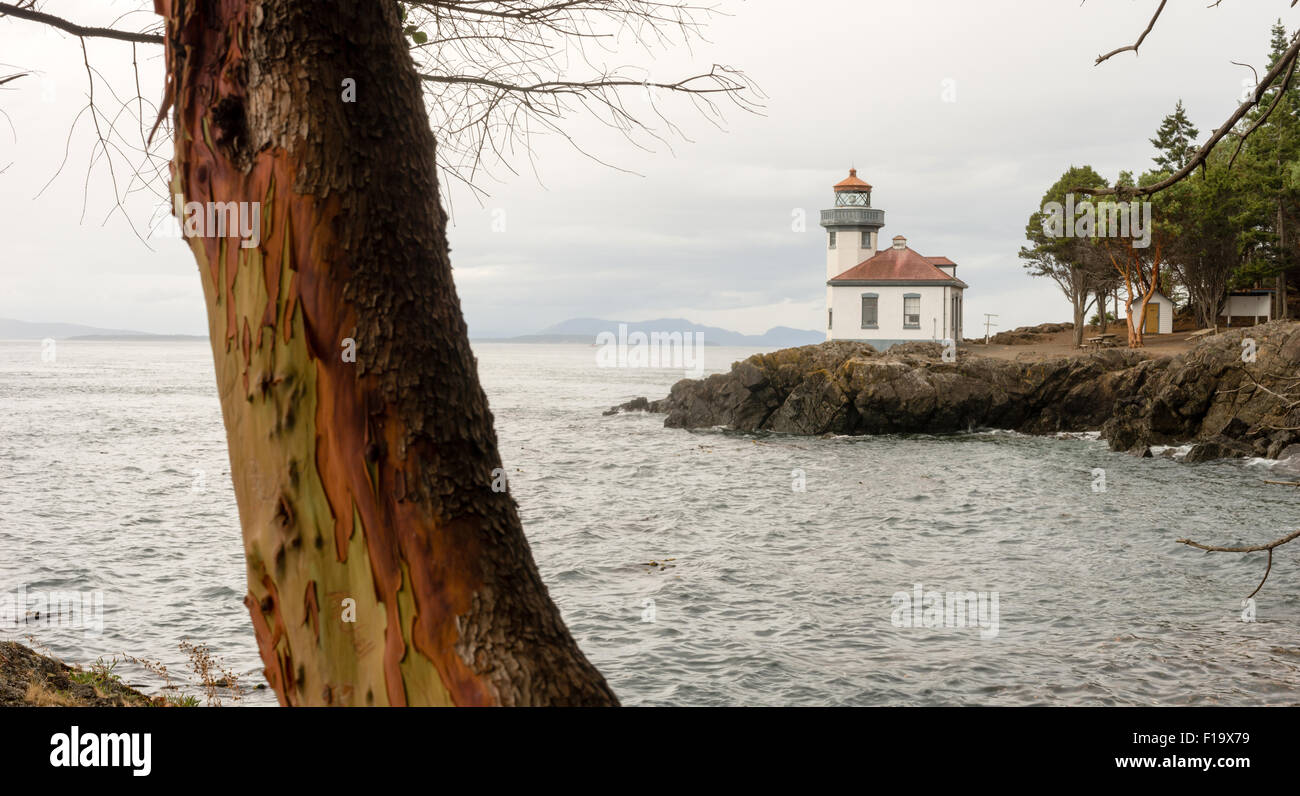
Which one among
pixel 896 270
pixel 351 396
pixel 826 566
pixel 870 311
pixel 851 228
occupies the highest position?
pixel 851 228

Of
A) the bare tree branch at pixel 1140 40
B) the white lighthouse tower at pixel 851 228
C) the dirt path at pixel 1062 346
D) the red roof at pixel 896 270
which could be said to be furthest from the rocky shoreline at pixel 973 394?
the bare tree branch at pixel 1140 40

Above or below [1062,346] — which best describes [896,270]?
above

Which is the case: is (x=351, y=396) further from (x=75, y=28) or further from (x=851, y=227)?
(x=851, y=227)

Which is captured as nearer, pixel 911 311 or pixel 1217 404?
pixel 1217 404

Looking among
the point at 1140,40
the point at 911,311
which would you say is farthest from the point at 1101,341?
the point at 1140,40

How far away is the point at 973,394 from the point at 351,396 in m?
37.2

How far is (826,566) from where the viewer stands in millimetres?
17219

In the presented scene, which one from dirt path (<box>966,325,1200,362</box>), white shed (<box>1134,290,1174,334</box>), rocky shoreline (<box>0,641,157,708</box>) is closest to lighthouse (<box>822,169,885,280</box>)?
dirt path (<box>966,325,1200,362</box>)

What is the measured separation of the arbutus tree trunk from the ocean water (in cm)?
758

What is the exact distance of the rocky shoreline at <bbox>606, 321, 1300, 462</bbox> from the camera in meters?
31.0

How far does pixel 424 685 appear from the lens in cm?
286

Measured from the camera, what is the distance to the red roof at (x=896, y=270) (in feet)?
183

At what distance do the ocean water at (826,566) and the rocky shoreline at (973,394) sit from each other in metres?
2.04
